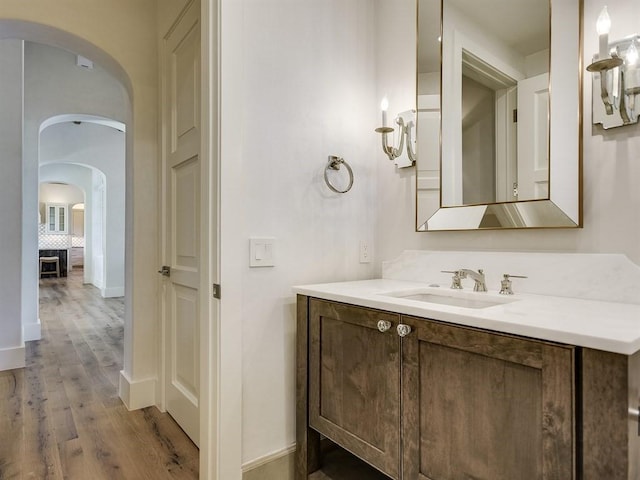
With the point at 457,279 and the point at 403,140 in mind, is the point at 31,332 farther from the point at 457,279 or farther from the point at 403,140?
the point at 457,279

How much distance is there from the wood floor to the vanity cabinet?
0.86m

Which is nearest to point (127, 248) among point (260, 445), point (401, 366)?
point (260, 445)

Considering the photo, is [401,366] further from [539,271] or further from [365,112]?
[365,112]

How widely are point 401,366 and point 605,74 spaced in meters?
1.13

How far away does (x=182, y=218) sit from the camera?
7.24ft

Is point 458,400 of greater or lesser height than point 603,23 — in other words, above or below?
below

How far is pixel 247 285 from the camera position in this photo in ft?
5.10

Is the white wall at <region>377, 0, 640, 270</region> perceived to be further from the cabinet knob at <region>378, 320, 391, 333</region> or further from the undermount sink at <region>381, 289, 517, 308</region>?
the cabinet knob at <region>378, 320, 391, 333</region>

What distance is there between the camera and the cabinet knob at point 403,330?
3.79 ft

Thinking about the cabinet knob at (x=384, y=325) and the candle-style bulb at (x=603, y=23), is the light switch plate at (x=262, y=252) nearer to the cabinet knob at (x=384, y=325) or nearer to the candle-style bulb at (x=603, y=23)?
the cabinet knob at (x=384, y=325)

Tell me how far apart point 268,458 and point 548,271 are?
4.34 ft

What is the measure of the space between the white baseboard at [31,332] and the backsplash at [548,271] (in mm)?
4124

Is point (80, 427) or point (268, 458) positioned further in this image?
point (80, 427)

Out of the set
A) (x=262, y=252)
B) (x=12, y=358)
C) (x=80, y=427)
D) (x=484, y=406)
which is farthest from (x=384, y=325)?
→ (x=12, y=358)
